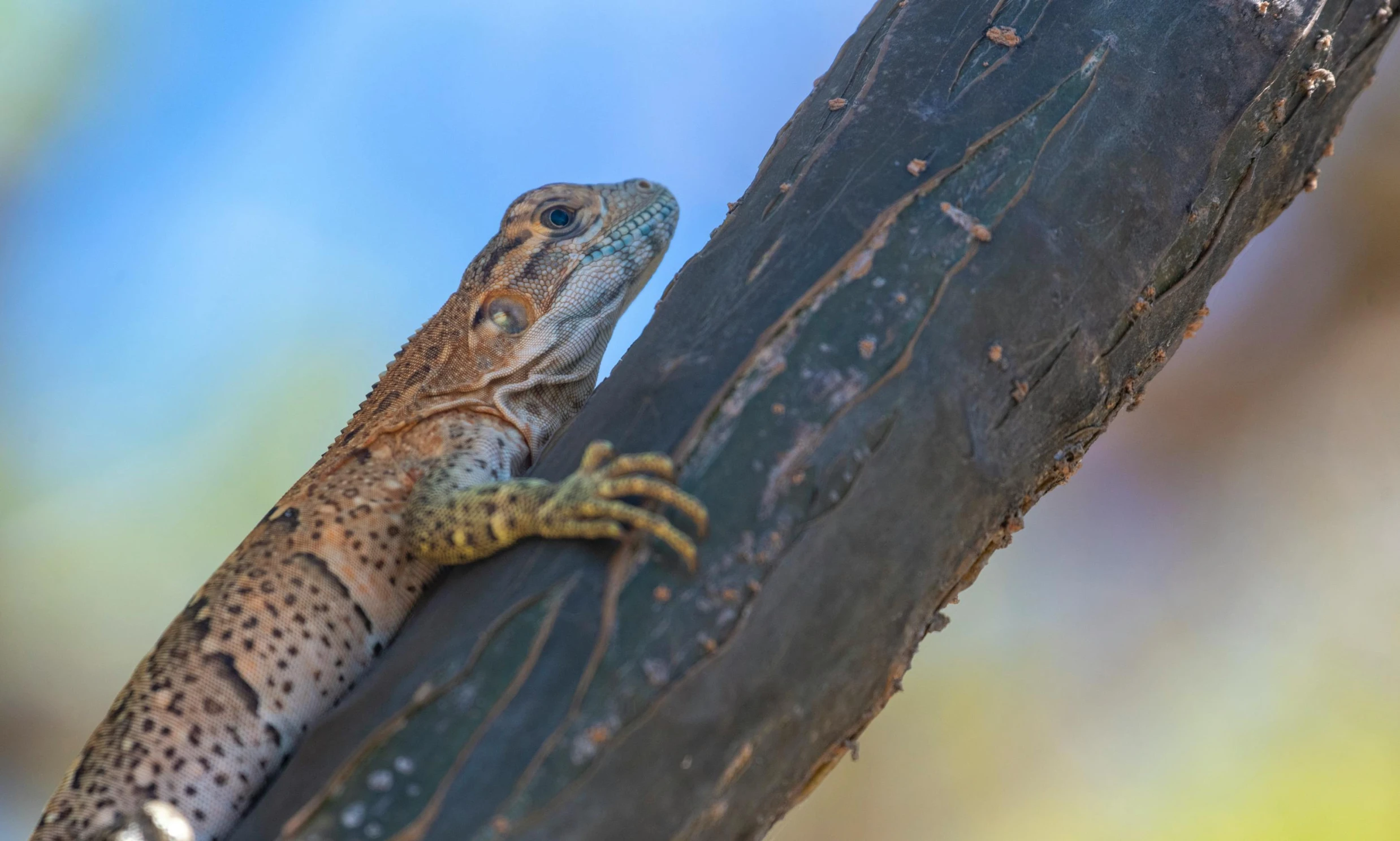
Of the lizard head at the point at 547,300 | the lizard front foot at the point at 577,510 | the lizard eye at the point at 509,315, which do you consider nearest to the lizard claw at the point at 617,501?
the lizard front foot at the point at 577,510

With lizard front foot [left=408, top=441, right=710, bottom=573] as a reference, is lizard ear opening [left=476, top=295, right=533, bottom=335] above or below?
above

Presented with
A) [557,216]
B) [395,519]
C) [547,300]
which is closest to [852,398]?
[395,519]

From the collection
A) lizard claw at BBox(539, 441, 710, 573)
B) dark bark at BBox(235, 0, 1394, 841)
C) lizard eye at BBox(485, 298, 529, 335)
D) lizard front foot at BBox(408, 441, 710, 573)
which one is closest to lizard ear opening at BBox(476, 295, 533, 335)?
lizard eye at BBox(485, 298, 529, 335)

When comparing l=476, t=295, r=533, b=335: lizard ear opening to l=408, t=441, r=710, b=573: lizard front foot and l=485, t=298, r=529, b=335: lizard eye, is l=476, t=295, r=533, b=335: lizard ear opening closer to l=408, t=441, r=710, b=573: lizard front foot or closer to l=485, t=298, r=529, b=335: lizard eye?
l=485, t=298, r=529, b=335: lizard eye

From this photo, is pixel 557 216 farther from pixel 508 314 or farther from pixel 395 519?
pixel 395 519

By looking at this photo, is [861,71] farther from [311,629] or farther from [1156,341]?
[311,629]

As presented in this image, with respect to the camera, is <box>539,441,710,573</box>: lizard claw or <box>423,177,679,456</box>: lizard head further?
<box>423,177,679,456</box>: lizard head

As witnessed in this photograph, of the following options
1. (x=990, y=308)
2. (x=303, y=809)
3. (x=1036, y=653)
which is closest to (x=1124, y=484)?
(x=1036, y=653)
